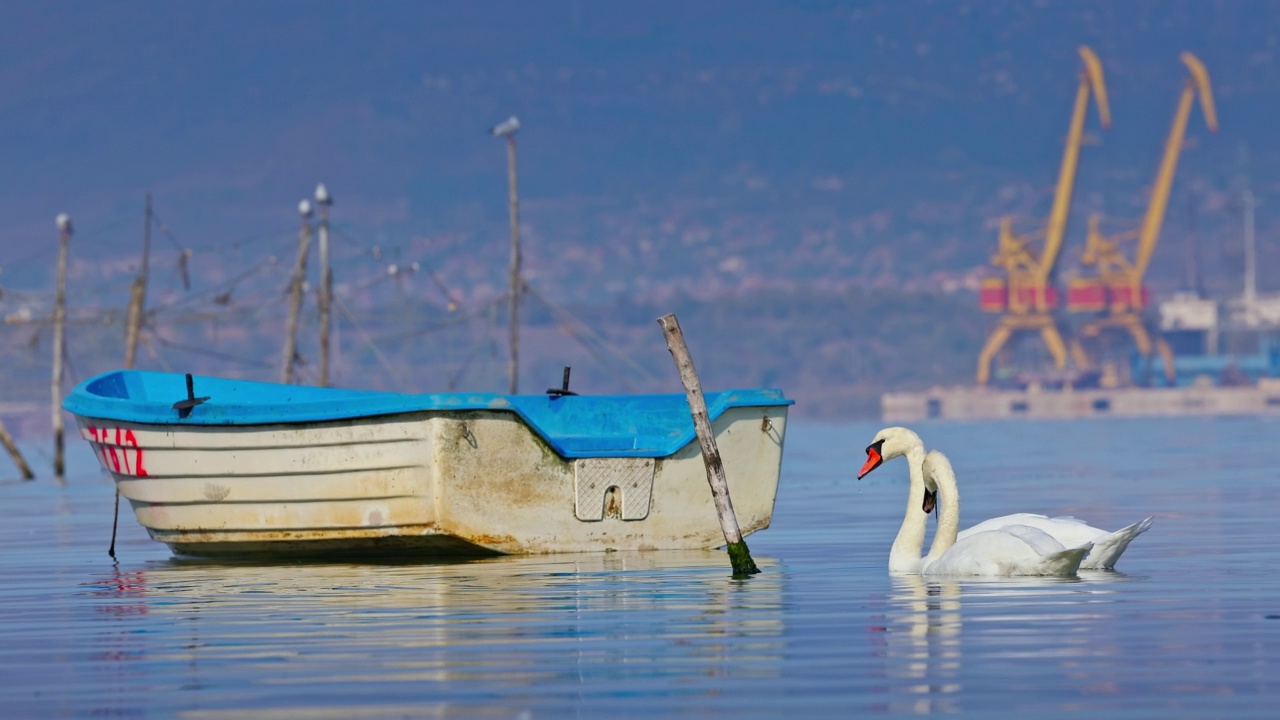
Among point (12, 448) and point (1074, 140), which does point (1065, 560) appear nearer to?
point (12, 448)

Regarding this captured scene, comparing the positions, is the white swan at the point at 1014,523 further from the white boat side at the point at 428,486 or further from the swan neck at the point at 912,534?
the white boat side at the point at 428,486

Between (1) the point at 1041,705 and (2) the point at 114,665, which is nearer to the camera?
(1) the point at 1041,705

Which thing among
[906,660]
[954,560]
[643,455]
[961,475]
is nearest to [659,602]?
[954,560]

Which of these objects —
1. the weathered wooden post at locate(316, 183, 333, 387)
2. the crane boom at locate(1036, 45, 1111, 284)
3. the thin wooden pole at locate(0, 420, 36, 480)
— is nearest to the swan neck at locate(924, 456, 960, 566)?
the thin wooden pole at locate(0, 420, 36, 480)

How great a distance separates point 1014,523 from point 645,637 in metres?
4.88

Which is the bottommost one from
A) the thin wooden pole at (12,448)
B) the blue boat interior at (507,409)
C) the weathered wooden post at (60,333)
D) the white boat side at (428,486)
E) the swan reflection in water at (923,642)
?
the swan reflection in water at (923,642)

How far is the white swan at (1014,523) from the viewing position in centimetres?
1614

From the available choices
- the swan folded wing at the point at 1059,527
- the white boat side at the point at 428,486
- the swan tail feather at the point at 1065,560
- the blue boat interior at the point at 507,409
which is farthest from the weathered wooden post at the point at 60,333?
the swan tail feather at the point at 1065,560

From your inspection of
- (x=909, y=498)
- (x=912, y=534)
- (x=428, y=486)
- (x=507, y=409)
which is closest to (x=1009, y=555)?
(x=909, y=498)

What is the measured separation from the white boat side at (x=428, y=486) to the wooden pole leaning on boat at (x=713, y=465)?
7.40 feet

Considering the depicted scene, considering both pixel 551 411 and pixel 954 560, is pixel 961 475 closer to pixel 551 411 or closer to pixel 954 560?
pixel 551 411

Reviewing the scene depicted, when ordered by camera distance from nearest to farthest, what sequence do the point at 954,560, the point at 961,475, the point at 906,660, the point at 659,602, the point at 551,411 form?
the point at 906,660 → the point at 659,602 → the point at 954,560 → the point at 551,411 → the point at 961,475

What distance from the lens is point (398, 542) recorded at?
1944 cm

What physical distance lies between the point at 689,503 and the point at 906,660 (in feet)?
30.1
